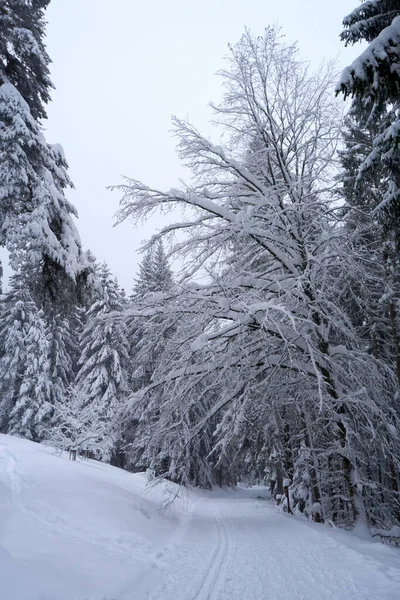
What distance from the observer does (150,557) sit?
6770mm

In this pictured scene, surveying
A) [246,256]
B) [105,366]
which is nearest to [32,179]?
[246,256]

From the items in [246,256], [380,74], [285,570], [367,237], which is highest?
[367,237]

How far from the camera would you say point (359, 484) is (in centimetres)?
723

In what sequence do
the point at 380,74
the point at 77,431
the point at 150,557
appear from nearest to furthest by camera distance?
the point at 380,74, the point at 150,557, the point at 77,431

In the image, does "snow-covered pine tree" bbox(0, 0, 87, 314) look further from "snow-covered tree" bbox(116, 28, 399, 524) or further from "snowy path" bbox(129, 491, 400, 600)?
"snowy path" bbox(129, 491, 400, 600)

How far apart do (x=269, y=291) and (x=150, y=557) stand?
18.9 ft

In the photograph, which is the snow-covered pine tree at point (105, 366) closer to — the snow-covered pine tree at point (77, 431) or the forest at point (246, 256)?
the snow-covered pine tree at point (77, 431)

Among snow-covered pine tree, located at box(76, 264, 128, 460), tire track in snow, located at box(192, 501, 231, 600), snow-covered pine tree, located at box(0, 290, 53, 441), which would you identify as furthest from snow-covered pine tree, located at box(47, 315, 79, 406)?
tire track in snow, located at box(192, 501, 231, 600)

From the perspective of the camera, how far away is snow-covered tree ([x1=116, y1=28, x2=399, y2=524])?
24.2 ft

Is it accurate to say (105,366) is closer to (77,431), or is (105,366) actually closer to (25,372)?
(25,372)

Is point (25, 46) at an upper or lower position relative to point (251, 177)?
upper

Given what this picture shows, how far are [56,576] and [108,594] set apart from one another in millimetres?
663

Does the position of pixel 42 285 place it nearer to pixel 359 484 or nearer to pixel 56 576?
pixel 56 576

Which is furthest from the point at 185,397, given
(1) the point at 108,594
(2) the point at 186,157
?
(2) the point at 186,157
